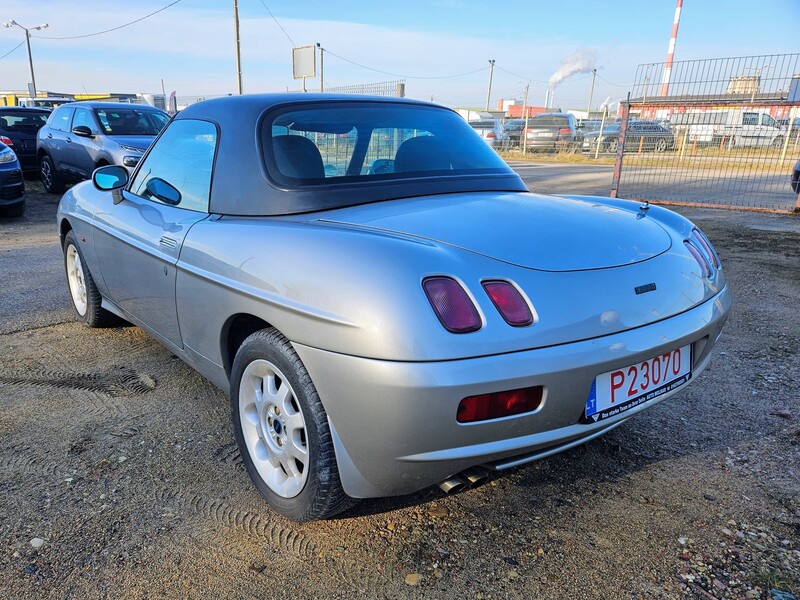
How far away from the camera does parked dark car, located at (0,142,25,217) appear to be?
8.22 meters

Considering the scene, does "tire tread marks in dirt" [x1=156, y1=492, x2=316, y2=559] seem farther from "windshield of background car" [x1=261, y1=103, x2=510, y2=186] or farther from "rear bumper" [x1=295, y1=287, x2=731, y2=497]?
"windshield of background car" [x1=261, y1=103, x2=510, y2=186]

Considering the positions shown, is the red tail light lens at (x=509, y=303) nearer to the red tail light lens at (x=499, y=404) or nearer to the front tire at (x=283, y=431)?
the red tail light lens at (x=499, y=404)

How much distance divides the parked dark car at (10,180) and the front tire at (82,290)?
522 centimetres

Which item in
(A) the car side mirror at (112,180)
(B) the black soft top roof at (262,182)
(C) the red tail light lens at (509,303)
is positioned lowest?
(C) the red tail light lens at (509,303)

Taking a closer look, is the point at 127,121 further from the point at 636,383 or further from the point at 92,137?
the point at 636,383

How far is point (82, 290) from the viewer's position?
411 cm

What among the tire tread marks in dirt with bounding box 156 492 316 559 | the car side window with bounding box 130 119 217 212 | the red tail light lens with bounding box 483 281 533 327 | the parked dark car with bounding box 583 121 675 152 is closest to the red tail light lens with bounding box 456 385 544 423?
the red tail light lens with bounding box 483 281 533 327

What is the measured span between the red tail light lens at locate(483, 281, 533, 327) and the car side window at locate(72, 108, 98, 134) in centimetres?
976

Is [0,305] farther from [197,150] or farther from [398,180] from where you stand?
[398,180]

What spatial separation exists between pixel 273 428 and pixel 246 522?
34 centimetres

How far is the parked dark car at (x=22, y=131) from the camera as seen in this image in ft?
38.8

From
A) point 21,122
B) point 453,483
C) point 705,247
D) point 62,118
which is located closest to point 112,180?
point 453,483

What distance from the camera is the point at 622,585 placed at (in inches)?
72.1

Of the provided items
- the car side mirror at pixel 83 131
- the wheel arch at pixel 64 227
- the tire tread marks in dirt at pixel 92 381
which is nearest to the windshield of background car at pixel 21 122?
the car side mirror at pixel 83 131
